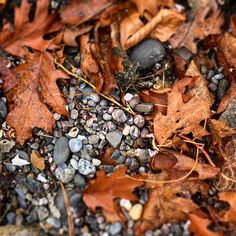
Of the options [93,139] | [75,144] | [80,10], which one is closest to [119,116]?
[93,139]

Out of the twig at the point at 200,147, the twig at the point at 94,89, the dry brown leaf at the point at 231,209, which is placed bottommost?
the dry brown leaf at the point at 231,209

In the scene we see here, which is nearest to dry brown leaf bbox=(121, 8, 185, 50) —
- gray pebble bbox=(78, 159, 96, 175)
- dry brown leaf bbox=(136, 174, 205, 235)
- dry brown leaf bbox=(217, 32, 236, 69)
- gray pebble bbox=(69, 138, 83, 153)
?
dry brown leaf bbox=(217, 32, 236, 69)

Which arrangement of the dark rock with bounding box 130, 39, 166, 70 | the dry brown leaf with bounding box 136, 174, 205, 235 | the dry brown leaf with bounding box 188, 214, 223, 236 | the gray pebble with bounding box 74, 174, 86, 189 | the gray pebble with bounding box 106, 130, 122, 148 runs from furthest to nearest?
the dark rock with bounding box 130, 39, 166, 70
the gray pebble with bounding box 106, 130, 122, 148
the gray pebble with bounding box 74, 174, 86, 189
the dry brown leaf with bounding box 136, 174, 205, 235
the dry brown leaf with bounding box 188, 214, 223, 236

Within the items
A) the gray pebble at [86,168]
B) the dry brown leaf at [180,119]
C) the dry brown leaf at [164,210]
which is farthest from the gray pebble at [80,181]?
the dry brown leaf at [180,119]

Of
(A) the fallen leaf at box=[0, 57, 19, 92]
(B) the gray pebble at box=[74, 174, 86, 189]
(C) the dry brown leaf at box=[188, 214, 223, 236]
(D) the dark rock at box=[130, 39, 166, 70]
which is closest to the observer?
(C) the dry brown leaf at box=[188, 214, 223, 236]

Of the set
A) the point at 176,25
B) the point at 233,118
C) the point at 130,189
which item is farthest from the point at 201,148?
the point at 176,25

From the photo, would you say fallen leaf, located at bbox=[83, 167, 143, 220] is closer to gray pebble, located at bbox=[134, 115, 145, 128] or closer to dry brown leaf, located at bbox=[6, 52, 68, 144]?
gray pebble, located at bbox=[134, 115, 145, 128]

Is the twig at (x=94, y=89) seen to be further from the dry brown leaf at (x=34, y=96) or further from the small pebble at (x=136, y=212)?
the small pebble at (x=136, y=212)

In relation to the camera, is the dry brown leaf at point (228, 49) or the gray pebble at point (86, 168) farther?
the dry brown leaf at point (228, 49)
